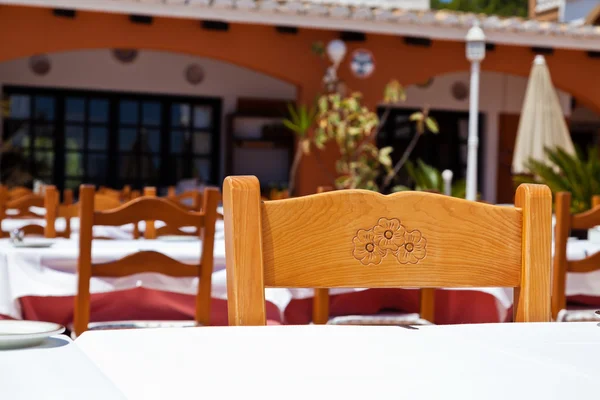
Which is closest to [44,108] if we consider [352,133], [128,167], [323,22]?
[128,167]

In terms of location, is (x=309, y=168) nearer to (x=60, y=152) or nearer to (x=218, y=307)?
(x=60, y=152)

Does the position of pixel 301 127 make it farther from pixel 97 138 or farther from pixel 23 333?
pixel 23 333

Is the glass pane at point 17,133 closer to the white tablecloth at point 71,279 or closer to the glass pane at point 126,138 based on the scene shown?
the glass pane at point 126,138

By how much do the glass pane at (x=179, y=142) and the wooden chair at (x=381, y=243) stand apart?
413 inches

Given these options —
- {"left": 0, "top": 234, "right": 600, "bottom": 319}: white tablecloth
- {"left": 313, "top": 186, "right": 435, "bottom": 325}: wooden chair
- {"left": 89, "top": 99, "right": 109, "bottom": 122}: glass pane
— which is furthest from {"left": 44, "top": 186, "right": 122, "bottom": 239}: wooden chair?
{"left": 89, "top": 99, "right": 109, "bottom": 122}: glass pane

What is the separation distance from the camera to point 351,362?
91 cm

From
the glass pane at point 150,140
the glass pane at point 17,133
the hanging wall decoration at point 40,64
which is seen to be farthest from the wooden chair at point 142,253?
the glass pane at point 150,140

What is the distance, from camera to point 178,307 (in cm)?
319

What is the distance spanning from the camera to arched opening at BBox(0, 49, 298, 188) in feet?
36.0

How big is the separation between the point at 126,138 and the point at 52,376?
35.7 ft

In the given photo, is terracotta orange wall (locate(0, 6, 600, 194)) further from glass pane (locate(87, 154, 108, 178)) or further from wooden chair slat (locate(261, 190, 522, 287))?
wooden chair slat (locate(261, 190, 522, 287))

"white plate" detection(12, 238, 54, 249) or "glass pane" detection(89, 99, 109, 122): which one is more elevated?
"glass pane" detection(89, 99, 109, 122)

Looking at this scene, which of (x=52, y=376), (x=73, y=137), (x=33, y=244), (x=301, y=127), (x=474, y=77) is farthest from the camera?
(x=73, y=137)

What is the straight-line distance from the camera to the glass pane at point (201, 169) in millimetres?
11781
